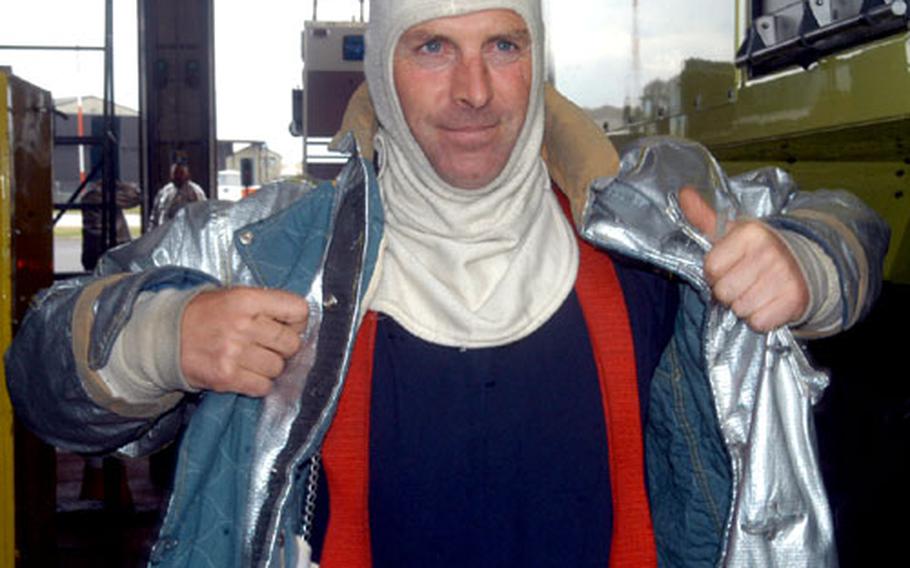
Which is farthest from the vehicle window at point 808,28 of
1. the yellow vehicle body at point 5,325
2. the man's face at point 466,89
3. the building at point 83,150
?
the building at point 83,150

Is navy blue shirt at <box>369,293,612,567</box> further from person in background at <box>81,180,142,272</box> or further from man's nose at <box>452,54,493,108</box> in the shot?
person in background at <box>81,180,142,272</box>

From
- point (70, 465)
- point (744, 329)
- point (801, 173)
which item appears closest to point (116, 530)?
point (70, 465)

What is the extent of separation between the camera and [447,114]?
5.35 feet

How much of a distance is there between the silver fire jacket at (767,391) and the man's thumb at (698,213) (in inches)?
0.5

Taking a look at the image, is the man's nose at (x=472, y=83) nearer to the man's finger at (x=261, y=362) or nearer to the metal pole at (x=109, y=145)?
the man's finger at (x=261, y=362)

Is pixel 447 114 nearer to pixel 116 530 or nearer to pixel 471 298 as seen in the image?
pixel 471 298

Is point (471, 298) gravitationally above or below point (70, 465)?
above

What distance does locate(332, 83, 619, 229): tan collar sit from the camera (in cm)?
167

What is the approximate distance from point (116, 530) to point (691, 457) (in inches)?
170

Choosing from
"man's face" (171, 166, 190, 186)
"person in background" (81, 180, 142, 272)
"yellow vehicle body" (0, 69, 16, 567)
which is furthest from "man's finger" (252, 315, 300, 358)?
"person in background" (81, 180, 142, 272)

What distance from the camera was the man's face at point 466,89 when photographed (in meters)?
1.63

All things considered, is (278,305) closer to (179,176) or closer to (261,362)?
(261,362)

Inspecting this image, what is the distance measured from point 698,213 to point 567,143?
292 millimetres

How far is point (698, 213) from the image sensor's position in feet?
5.12
